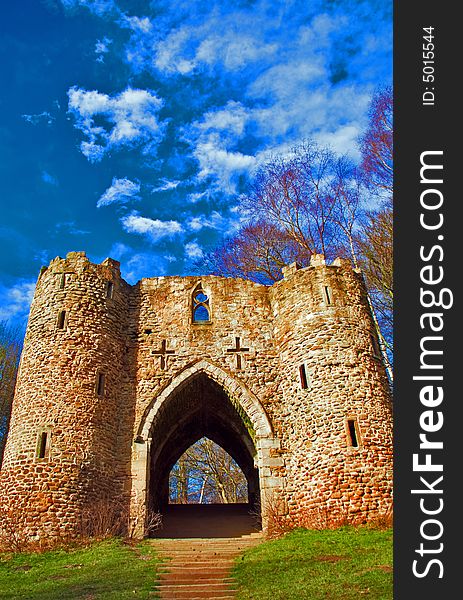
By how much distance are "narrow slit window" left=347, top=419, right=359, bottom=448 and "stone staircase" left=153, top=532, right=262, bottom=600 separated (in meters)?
3.66

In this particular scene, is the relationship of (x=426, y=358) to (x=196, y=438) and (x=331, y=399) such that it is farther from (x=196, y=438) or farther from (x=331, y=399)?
(x=196, y=438)

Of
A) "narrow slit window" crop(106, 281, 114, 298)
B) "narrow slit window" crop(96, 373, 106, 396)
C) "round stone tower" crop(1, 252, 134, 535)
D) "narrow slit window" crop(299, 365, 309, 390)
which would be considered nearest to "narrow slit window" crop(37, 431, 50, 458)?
"round stone tower" crop(1, 252, 134, 535)

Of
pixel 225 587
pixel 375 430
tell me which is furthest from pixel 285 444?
pixel 225 587

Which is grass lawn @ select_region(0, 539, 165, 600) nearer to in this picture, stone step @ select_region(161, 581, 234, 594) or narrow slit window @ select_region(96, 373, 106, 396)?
stone step @ select_region(161, 581, 234, 594)

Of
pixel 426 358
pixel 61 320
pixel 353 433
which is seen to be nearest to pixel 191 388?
pixel 61 320

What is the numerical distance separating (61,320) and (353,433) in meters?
9.54

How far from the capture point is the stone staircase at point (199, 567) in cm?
948

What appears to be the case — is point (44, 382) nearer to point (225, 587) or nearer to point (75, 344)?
point (75, 344)

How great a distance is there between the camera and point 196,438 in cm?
2102

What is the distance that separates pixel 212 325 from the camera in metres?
17.6

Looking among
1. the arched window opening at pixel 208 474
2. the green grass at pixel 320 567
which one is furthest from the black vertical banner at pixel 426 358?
the arched window opening at pixel 208 474

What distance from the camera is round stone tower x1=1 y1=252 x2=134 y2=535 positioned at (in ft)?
44.6

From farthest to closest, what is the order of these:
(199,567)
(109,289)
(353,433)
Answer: (109,289)
(353,433)
(199,567)

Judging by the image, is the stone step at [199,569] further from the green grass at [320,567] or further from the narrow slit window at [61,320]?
the narrow slit window at [61,320]
